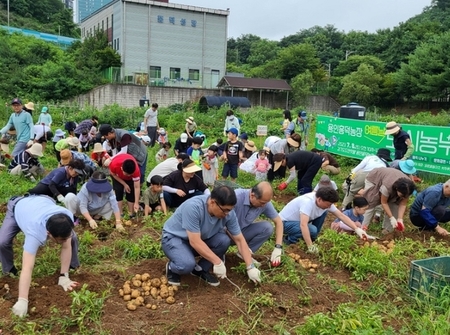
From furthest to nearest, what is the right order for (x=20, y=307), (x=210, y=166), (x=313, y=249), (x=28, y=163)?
(x=28, y=163) < (x=210, y=166) < (x=313, y=249) < (x=20, y=307)

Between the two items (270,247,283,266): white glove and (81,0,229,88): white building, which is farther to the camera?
(81,0,229,88): white building

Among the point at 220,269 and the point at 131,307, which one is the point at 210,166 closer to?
the point at 220,269

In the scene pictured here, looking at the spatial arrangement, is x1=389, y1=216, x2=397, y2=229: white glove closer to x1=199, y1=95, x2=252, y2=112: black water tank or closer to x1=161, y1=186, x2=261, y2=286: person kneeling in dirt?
x1=161, y1=186, x2=261, y2=286: person kneeling in dirt

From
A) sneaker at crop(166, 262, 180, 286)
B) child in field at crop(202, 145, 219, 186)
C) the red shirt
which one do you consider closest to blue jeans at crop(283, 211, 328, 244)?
sneaker at crop(166, 262, 180, 286)

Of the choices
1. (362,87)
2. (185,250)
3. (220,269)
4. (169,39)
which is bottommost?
(220,269)

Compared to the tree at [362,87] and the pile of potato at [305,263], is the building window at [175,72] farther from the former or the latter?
the pile of potato at [305,263]

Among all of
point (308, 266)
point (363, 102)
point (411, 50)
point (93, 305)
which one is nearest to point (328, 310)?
point (308, 266)

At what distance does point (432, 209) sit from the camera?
5.80 metres

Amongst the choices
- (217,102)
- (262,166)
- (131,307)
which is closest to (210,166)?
(262,166)

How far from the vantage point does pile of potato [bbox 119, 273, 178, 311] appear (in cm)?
365

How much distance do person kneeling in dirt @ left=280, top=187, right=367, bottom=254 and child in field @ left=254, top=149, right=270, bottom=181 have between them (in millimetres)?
3615

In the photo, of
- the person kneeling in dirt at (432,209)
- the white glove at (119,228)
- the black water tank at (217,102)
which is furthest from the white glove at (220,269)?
the black water tank at (217,102)

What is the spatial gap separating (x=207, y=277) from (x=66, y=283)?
1.32m

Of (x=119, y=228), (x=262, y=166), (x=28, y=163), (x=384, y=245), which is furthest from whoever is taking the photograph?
(x=262, y=166)
